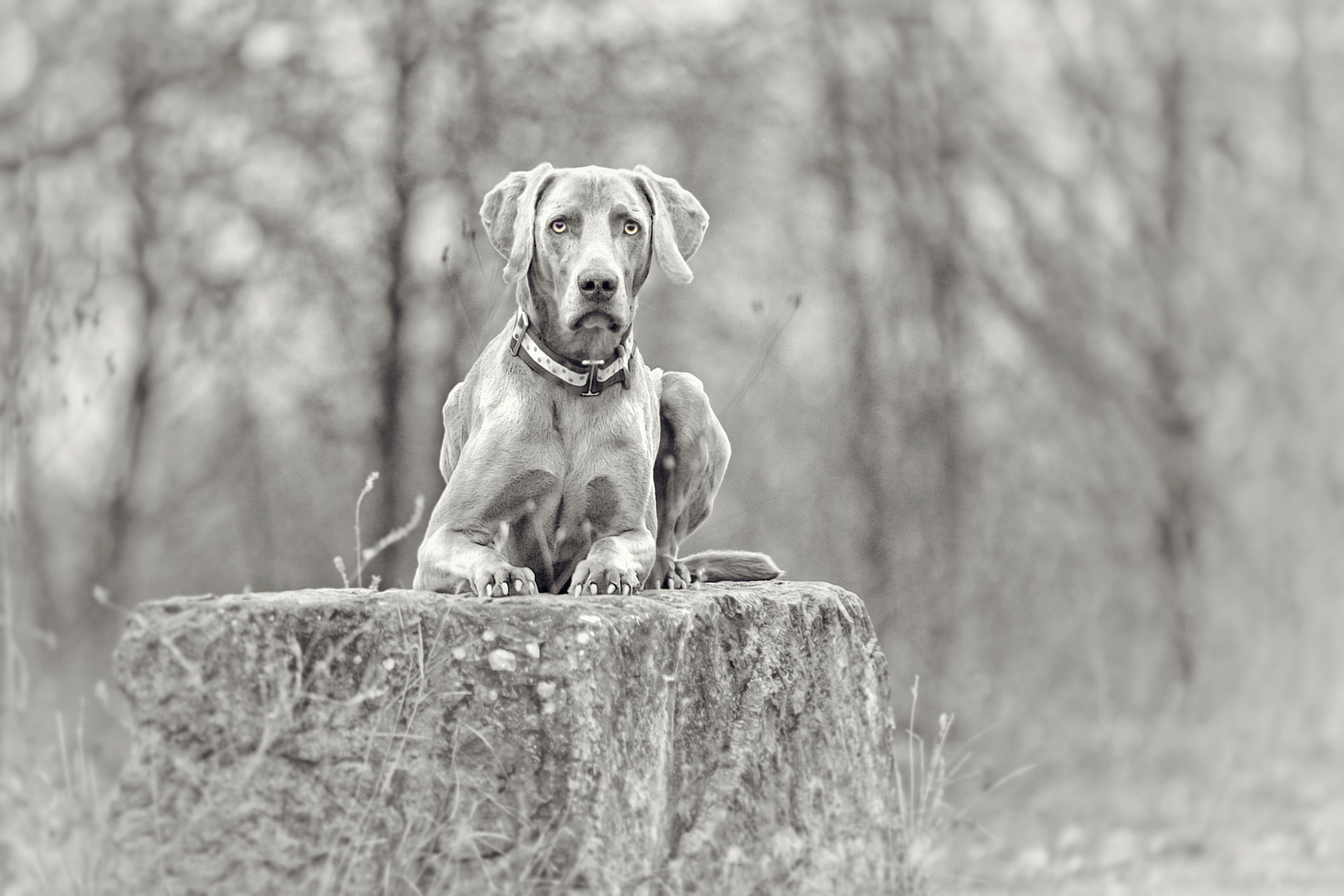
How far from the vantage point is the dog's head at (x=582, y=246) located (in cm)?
443

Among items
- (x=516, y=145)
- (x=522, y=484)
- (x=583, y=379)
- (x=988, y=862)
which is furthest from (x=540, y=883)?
(x=516, y=145)

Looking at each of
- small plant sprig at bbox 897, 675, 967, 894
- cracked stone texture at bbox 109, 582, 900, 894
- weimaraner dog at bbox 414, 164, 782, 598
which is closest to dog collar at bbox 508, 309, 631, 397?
weimaraner dog at bbox 414, 164, 782, 598

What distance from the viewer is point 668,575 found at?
16.8ft

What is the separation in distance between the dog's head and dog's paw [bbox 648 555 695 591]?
2.94 feet

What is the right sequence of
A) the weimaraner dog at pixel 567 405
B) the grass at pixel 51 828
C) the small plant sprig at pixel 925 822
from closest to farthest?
the grass at pixel 51 828 → the small plant sprig at pixel 925 822 → the weimaraner dog at pixel 567 405

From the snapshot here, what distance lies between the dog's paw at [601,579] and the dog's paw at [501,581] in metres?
0.15

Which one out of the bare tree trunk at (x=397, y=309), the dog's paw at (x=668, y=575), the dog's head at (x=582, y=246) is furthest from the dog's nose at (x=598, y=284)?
the bare tree trunk at (x=397, y=309)

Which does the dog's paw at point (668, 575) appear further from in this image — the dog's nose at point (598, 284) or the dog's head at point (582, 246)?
the dog's nose at point (598, 284)

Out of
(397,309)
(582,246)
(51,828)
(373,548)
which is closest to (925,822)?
(373,548)

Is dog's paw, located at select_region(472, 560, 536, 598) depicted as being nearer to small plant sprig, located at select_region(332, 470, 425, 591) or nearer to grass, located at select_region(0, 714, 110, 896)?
small plant sprig, located at select_region(332, 470, 425, 591)

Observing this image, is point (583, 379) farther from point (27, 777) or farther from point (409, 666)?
point (27, 777)

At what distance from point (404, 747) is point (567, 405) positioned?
1.39 metres

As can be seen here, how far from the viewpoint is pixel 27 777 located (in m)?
3.25

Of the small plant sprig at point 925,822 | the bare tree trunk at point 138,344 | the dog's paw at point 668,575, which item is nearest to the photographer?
the small plant sprig at point 925,822
